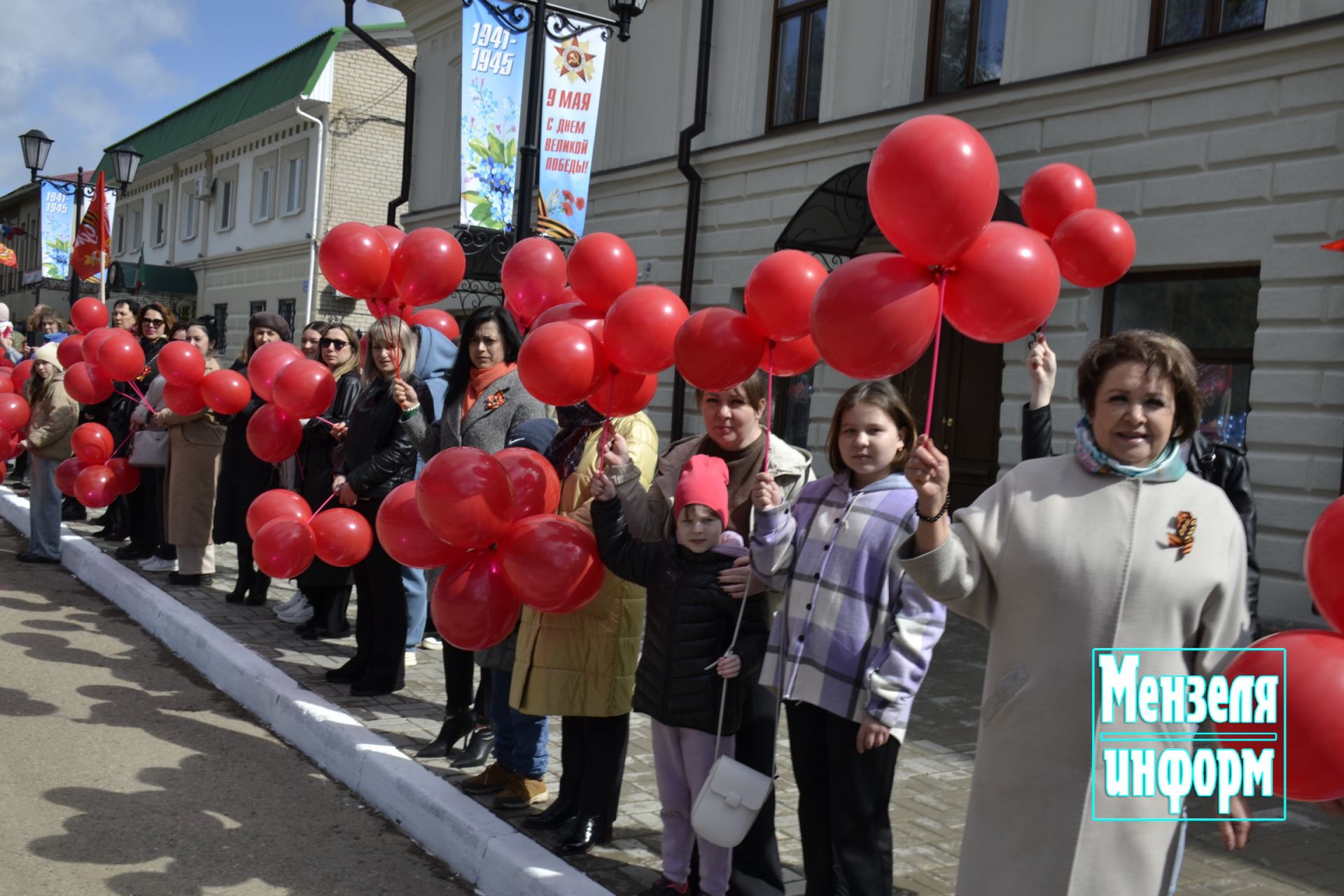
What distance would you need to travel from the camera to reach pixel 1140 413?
2.54 metres

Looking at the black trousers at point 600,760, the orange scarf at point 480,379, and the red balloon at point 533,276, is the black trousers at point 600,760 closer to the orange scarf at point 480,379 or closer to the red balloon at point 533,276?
the orange scarf at point 480,379

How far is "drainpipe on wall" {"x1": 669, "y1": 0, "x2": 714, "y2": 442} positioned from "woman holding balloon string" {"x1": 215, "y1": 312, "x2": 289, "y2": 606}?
18.7 ft

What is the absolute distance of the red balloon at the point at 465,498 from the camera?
400cm

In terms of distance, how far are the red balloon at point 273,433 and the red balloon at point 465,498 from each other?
3.06 m

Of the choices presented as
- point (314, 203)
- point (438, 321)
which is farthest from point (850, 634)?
point (314, 203)

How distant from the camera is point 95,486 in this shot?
8.88 m

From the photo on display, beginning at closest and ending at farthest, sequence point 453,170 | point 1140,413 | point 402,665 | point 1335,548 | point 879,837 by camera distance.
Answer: point 1335,548 < point 1140,413 < point 879,837 < point 402,665 < point 453,170

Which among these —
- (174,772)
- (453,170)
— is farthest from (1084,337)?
(453,170)

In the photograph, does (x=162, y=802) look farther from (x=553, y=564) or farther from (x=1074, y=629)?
(x=1074, y=629)

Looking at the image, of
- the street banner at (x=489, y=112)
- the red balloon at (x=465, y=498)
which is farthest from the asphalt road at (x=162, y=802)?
the street banner at (x=489, y=112)

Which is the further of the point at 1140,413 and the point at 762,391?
the point at 762,391

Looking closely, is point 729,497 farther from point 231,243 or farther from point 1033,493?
point 231,243

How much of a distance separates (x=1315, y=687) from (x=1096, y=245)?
2.35 metres

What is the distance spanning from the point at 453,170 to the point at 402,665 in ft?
44.5
